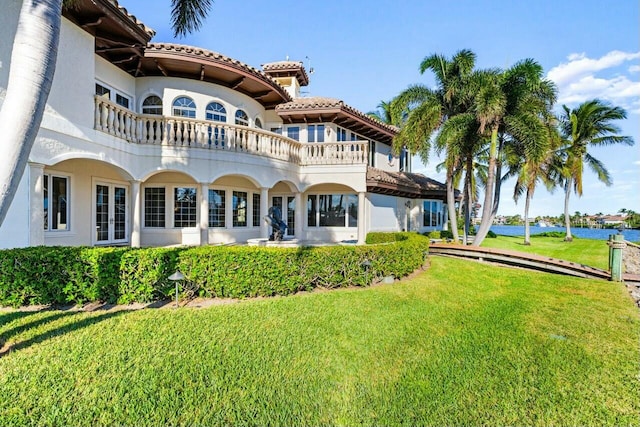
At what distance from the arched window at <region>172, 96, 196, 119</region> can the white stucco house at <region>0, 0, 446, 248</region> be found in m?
0.04

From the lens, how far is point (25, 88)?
390cm

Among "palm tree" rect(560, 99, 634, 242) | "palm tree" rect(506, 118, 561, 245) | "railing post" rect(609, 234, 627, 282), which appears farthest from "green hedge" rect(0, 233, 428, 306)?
"palm tree" rect(560, 99, 634, 242)

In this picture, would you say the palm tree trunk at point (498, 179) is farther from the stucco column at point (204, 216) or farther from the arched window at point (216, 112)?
Answer: the stucco column at point (204, 216)

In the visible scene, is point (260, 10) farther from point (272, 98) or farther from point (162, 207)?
point (162, 207)

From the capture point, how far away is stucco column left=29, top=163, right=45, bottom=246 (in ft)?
24.6

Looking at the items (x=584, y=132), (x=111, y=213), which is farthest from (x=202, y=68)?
(x=584, y=132)

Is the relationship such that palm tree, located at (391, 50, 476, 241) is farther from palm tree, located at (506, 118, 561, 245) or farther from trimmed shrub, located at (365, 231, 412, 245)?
trimmed shrub, located at (365, 231, 412, 245)

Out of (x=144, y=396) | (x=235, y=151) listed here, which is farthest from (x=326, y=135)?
(x=144, y=396)

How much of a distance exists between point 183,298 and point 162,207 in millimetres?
7734

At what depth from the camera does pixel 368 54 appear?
42.9ft

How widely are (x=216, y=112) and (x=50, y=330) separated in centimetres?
1085

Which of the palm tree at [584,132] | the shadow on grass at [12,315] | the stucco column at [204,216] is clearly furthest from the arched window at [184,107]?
the palm tree at [584,132]

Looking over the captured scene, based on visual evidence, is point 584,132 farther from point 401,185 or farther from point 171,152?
point 171,152

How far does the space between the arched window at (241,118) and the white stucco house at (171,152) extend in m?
0.07
